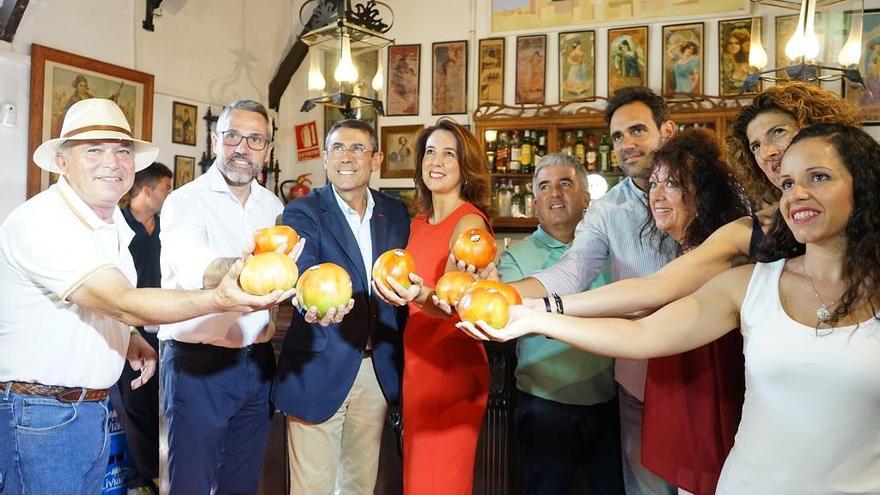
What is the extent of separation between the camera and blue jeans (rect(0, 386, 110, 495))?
1968 millimetres

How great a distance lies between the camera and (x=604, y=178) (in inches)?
238

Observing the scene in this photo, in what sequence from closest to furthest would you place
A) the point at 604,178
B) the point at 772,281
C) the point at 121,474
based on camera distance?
the point at 772,281 → the point at 121,474 → the point at 604,178

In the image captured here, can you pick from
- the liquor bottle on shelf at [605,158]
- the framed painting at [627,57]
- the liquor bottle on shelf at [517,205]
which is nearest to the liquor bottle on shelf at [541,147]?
the liquor bottle on shelf at [517,205]

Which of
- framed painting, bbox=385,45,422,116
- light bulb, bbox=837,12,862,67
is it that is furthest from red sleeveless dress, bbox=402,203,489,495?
framed painting, bbox=385,45,422,116

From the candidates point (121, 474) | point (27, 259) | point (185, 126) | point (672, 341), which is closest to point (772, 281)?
point (672, 341)

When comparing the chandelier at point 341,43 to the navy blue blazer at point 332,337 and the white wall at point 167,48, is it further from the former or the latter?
the navy blue blazer at point 332,337

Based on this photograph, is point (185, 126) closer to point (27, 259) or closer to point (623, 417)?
Result: point (27, 259)

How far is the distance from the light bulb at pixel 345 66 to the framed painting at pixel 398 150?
247 cm

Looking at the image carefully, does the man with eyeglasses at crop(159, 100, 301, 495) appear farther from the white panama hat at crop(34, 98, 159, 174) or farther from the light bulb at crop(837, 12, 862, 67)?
the light bulb at crop(837, 12, 862, 67)

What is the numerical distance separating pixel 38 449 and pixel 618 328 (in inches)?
68.6

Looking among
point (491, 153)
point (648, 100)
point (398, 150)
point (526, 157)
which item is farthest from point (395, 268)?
point (398, 150)

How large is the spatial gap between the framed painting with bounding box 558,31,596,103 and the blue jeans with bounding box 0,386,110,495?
538 cm

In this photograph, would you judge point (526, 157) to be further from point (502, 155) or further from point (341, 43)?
point (341, 43)

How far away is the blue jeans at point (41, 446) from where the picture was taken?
1.97 metres
